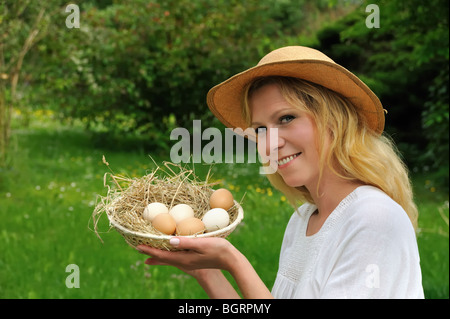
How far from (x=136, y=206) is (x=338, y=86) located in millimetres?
969

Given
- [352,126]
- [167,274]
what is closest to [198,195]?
[352,126]

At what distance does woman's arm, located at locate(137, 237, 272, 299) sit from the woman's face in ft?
1.08

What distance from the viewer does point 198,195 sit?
226 cm

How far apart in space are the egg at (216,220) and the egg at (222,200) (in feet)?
0.27

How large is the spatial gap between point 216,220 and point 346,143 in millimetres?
570

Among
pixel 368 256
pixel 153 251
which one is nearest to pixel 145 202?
pixel 153 251

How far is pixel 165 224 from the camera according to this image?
1.85 metres

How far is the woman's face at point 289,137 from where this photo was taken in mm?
1673

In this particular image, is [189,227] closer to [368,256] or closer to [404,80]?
[368,256]
